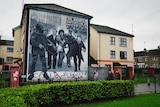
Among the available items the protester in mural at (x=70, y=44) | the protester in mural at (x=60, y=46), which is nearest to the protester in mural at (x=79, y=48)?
the protester in mural at (x=70, y=44)

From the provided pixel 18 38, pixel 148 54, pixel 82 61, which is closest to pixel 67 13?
pixel 82 61

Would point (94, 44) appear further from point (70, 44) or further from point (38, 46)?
point (38, 46)

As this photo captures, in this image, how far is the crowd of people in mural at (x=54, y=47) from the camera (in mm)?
23141

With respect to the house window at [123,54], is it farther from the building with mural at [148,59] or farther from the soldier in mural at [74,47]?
the building with mural at [148,59]

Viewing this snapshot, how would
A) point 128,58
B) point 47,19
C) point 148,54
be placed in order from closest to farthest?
point 47,19 → point 128,58 → point 148,54

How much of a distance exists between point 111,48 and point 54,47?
16106 mm

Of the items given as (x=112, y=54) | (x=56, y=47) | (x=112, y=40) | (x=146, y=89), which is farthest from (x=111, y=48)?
(x=146, y=89)

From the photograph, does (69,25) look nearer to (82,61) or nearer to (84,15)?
(84,15)

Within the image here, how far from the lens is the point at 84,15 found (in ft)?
89.9

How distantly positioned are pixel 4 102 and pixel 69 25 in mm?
21378

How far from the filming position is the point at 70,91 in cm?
1100

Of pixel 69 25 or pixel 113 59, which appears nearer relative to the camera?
pixel 69 25

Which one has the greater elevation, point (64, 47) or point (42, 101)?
point (64, 47)

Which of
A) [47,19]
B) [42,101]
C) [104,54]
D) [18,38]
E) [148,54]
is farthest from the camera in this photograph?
[148,54]
